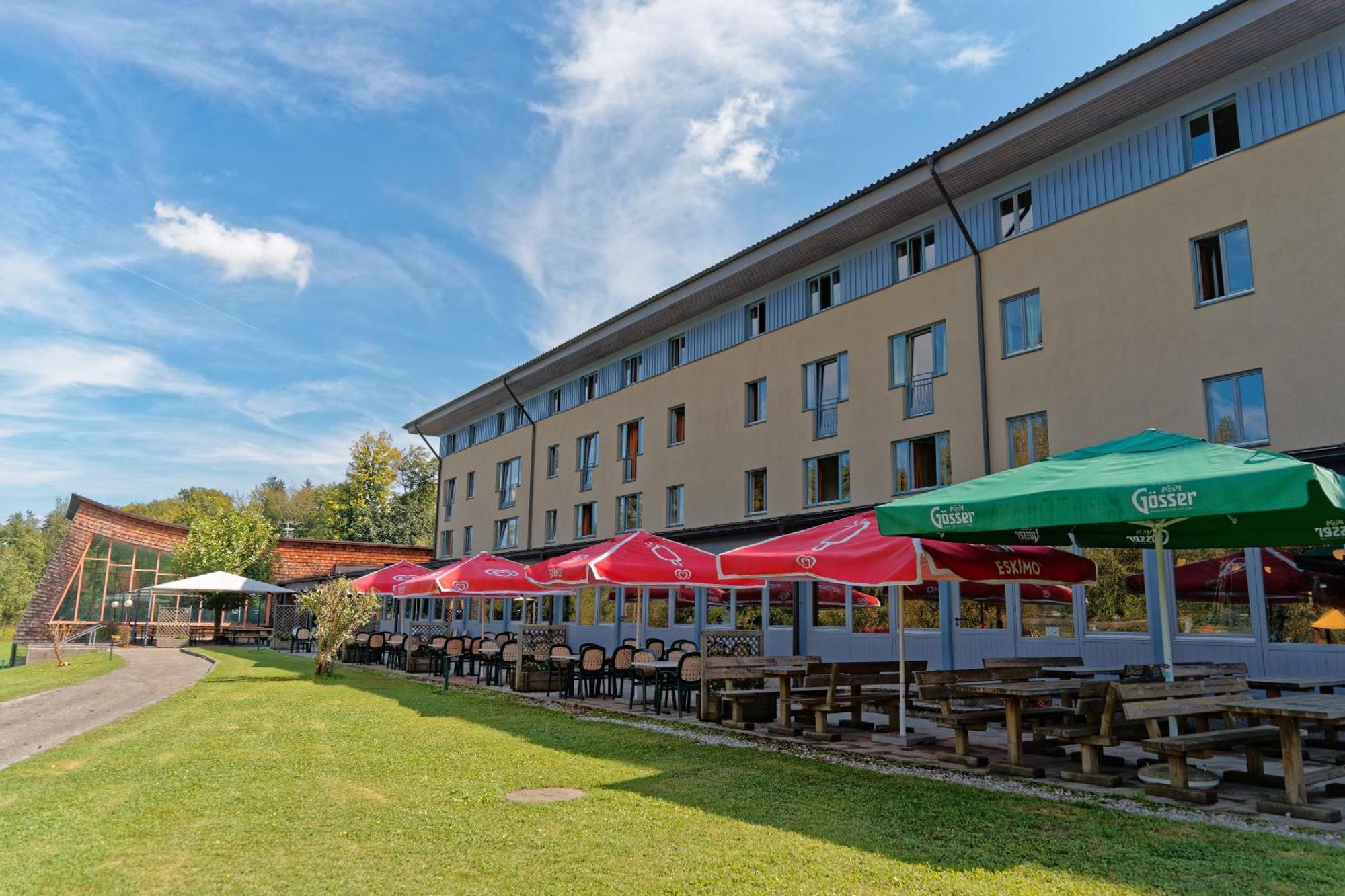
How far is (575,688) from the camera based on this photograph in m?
17.8

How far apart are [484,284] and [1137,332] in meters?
23.8

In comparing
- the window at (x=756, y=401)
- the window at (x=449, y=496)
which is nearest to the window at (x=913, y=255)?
the window at (x=756, y=401)

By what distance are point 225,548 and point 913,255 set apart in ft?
118

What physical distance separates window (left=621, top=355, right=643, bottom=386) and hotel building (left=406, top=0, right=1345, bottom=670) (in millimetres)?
2677

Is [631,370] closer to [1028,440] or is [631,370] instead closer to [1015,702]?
[1028,440]

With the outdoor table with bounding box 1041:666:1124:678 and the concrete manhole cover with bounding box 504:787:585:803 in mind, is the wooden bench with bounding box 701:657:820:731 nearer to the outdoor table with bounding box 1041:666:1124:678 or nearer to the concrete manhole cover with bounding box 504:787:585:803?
the outdoor table with bounding box 1041:666:1124:678

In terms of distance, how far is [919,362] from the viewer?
61.7 feet

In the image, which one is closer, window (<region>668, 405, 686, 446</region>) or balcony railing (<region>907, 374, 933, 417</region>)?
balcony railing (<region>907, 374, 933, 417</region>)

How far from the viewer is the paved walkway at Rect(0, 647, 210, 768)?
10.0 m

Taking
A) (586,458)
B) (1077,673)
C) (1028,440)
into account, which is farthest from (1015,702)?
(586,458)

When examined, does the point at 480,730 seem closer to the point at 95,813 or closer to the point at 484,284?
the point at 95,813

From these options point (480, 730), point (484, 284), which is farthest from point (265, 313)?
point (480, 730)

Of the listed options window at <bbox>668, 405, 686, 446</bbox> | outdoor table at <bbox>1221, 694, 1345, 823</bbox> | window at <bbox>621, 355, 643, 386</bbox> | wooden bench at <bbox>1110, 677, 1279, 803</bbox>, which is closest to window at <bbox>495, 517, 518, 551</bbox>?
window at <bbox>621, 355, 643, 386</bbox>

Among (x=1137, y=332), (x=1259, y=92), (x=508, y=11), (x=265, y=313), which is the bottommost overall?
(x=1137, y=332)
